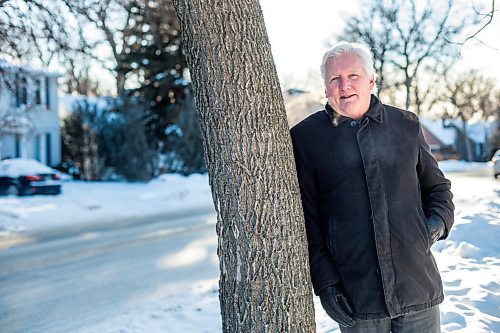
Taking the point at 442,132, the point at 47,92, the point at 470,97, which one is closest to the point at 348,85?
the point at 47,92

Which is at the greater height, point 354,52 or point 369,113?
point 354,52

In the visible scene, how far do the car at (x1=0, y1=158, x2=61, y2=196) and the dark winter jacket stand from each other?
17623 millimetres

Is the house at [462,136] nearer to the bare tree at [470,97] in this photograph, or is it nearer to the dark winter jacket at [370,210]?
the bare tree at [470,97]

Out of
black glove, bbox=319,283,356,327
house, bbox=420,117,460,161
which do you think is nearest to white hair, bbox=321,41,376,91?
black glove, bbox=319,283,356,327

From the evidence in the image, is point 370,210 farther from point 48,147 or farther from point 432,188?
point 48,147

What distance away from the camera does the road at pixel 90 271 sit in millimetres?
6309

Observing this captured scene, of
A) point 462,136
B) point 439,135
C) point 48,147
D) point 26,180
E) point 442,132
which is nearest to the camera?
point 26,180

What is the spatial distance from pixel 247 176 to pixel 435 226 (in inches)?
34.9

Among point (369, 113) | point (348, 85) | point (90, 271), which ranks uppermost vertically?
point (348, 85)

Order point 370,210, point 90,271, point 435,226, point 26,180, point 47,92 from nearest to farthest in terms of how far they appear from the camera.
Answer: point 370,210, point 435,226, point 90,271, point 26,180, point 47,92

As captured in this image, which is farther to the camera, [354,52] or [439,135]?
[439,135]

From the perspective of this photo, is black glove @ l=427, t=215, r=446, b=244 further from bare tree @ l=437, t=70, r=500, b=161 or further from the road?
bare tree @ l=437, t=70, r=500, b=161

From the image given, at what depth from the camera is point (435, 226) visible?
2.52m

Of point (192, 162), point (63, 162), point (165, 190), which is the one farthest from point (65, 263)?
point (63, 162)
